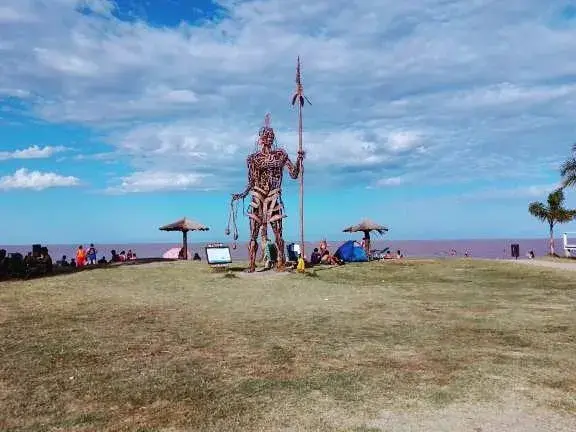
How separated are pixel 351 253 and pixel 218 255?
7.76 meters

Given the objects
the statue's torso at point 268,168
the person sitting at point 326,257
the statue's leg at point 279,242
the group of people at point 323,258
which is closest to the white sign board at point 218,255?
the statue's leg at point 279,242

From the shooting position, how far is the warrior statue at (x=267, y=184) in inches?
881

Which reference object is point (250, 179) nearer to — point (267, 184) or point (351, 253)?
point (267, 184)

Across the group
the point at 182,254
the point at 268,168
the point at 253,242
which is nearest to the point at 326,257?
the point at 253,242

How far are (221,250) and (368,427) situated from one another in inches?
822

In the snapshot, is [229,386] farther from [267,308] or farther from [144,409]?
[267,308]

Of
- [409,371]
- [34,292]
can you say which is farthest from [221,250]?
[409,371]

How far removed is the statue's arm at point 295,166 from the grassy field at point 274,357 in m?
6.90

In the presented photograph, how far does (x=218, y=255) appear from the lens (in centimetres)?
2583

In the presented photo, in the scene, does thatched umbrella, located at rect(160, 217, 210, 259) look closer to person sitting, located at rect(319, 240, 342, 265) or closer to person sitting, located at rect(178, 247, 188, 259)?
person sitting, located at rect(178, 247, 188, 259)

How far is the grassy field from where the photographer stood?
6020 mm

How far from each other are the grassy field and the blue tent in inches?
520

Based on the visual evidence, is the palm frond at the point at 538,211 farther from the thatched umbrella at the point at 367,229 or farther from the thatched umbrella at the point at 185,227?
the thatched umbrella at the point at 185,227

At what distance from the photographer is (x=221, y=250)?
26.1 m
